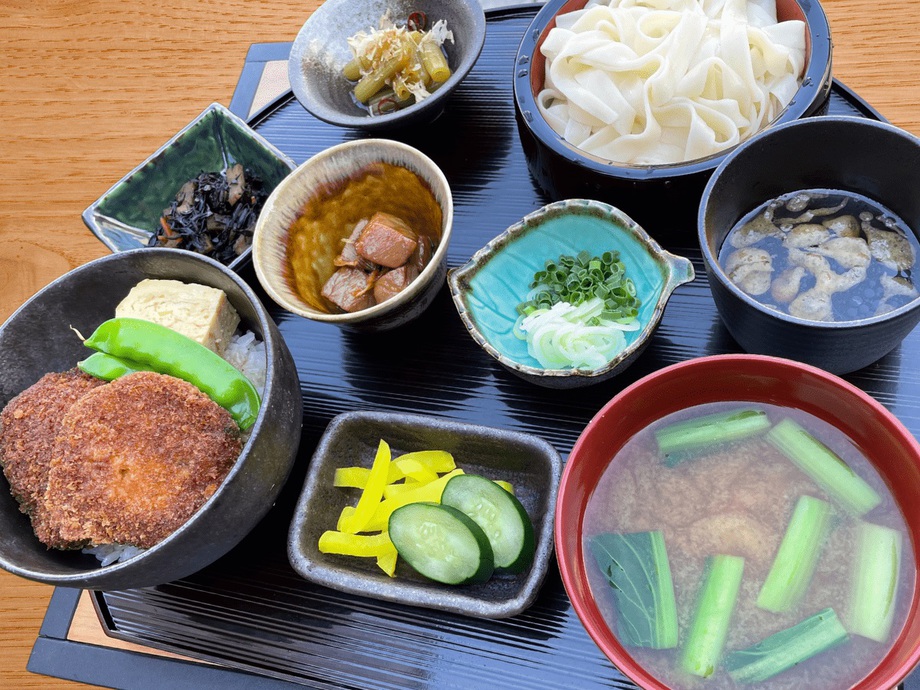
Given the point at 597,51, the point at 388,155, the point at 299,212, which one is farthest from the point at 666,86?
the point at 299,212

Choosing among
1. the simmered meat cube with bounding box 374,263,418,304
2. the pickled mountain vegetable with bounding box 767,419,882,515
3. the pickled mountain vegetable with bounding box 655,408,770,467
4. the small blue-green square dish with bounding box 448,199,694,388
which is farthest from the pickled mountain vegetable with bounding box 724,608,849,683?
the simmered meat cube with bounding box 374,263,418,304

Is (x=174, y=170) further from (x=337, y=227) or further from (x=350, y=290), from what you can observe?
(x=350, y=290)

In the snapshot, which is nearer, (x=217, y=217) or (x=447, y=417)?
(x=447, y=417)

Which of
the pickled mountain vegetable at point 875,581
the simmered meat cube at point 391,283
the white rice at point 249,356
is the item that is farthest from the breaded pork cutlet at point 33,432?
the pickled mountain vegetable at point 875,581

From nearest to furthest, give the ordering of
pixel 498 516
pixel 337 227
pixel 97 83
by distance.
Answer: pixel 498 516 < pixel 337 227 < pixel 97 83

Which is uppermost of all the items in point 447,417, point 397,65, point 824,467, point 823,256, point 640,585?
point 397,65

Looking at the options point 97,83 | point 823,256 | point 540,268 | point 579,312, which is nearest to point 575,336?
point 579,312

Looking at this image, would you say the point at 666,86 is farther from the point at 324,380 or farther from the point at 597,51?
the point at 324,380
